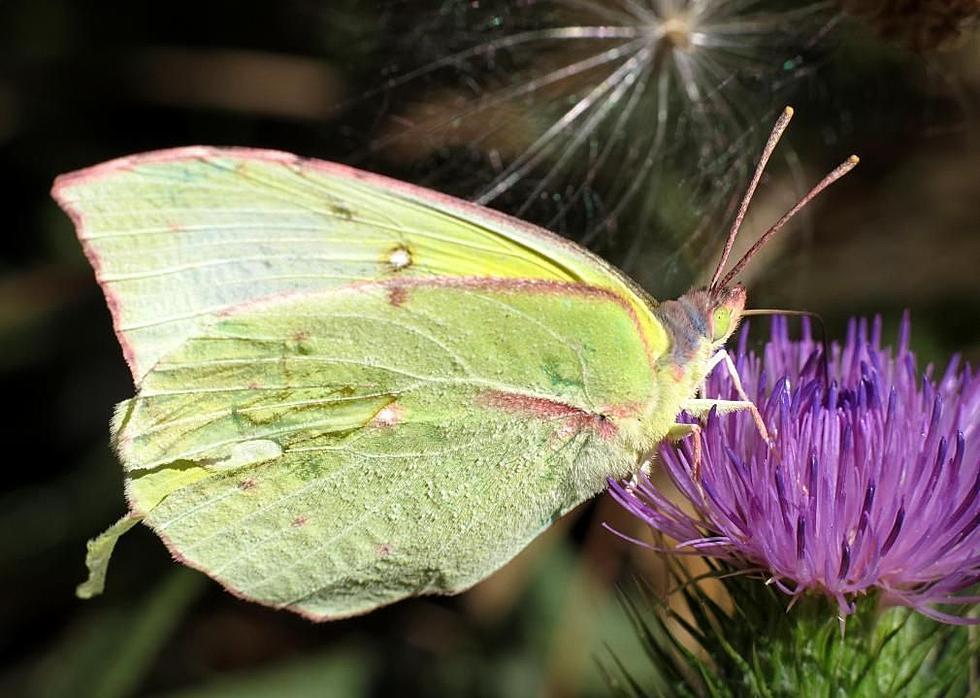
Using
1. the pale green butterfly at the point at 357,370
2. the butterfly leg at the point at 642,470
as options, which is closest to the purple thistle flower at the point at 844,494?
the butterfly leg at the point at 642,470

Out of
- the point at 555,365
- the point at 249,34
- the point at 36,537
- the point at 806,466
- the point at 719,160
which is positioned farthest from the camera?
the point at 249,34

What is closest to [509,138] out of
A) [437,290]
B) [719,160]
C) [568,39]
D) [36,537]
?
[568,39]

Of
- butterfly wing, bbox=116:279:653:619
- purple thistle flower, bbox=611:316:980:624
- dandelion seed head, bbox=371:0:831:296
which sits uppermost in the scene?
dandelion seed head, bbox=371:0:831:296

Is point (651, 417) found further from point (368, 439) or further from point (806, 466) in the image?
point (368, 439)

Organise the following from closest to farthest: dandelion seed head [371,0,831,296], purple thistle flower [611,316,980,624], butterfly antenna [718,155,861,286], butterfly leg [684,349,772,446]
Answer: purple thistle flower [611,316,980,624], butterfly leg [684,349,772,446], butterfly antenna [718,155,861,286], dandelion seed head [371,0,831,296]

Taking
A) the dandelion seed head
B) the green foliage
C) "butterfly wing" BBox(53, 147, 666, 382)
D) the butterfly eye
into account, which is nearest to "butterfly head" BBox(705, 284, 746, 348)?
the butterfly eye

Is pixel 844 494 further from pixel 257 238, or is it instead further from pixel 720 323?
pixel 257 238

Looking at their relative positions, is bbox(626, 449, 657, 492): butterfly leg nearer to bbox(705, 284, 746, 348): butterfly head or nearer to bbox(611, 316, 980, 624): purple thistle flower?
bbox(611, 316, 980, 624): purple thistle flower
